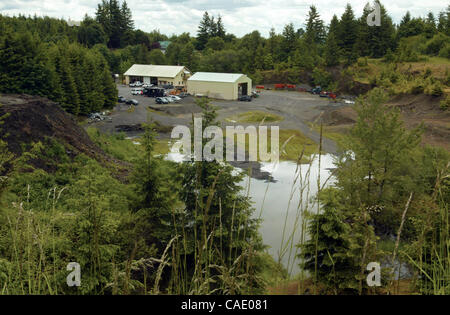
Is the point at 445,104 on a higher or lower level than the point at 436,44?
lower

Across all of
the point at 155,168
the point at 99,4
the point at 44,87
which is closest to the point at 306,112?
the point at 44,87

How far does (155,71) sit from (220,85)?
19.9 meters

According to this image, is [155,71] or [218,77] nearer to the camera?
[218,77]

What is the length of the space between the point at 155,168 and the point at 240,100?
43685 millimetres

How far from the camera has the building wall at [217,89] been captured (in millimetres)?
56438

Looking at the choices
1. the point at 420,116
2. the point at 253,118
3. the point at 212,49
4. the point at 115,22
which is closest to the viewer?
the point at 420,116

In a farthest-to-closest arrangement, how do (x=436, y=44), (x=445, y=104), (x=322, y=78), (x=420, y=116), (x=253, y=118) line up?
(x=322, y=78) → (x=436, y=44) → (x=253, y=118) → (x=420, y=116) → (x=445, y=104)

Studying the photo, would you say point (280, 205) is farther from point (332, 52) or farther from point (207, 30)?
point (207, 30)

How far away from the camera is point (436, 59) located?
5934cm

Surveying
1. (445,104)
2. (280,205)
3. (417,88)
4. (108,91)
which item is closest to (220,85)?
(108,91)

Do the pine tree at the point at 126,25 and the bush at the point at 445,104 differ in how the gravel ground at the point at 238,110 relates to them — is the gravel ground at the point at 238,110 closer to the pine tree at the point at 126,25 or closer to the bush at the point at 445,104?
the bush at the point at 445,104

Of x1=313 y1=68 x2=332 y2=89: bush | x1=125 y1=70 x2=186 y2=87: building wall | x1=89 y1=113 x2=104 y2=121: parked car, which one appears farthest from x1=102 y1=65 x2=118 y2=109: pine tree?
x1=313 y1=68 x2=332 y2=89: bush

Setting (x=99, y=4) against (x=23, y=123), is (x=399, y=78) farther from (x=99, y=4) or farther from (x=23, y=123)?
(x=99, y=4)

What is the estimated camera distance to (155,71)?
2813 inches
